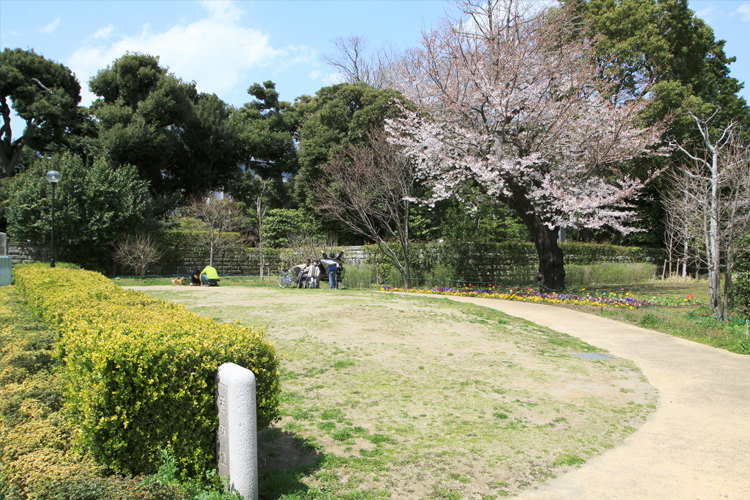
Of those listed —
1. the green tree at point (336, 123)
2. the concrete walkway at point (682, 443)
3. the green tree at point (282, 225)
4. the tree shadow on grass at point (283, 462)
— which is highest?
the green tree at point (336, 123)

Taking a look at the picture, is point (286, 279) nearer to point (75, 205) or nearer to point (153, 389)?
point (75, 205)

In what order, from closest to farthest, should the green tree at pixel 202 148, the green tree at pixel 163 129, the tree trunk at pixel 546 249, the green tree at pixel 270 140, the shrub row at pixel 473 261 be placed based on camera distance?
1. the tree trunk at pixel 546 249
2. the shrub row at pixel 473 261
3. the green tree at pixel 163 129
4. the green tree at pixel 202 148
5. the green tree at pixel 270 140

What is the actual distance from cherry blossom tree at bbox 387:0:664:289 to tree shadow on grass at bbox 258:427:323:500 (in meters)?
11.4

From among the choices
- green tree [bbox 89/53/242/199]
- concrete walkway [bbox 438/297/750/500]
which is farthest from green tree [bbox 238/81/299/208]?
concrete walkway [bbox 438/297/750/500]

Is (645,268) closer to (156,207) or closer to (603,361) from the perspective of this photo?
(603,361)

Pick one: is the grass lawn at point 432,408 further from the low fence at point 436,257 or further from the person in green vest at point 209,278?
the low fence at point 436,257

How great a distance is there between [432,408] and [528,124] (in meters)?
12.4

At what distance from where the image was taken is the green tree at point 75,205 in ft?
64.5

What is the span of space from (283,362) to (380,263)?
12.3 meters

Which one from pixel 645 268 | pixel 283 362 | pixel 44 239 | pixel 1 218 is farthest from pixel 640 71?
pixel 1 218

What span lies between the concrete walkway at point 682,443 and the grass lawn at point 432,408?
17 cm

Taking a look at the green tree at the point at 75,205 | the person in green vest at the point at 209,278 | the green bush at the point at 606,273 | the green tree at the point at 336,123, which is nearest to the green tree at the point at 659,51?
the green bush at the point at 606,273

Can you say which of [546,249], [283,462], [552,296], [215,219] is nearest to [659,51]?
[546,249]

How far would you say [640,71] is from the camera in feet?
66.2
